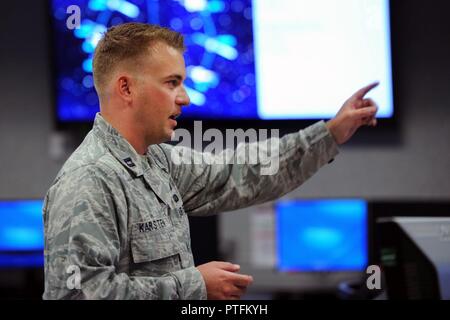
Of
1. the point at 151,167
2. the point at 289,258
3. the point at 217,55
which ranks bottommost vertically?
the point at 289,258

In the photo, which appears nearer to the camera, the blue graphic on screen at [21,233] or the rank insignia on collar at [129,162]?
the rank insignia on collar at [129,162]

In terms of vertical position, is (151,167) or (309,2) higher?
(309,2)

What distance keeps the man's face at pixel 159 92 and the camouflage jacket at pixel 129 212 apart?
0.20 ft

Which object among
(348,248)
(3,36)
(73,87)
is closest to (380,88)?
(348,248)

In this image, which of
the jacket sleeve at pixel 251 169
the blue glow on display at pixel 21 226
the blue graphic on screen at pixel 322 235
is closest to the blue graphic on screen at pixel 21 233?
the blue glow on display at pixel 21 226

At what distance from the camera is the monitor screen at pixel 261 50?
2.91 m

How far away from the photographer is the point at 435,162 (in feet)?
9.92

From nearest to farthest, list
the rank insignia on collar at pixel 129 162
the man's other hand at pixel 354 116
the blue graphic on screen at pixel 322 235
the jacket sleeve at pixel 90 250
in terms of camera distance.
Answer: the jacket sleeve at pixel 90 250, the rank insignia on collar at pixel 129 162, the man's other hand at pixel 354 116, the blue graphic on screen at pixel 322 235

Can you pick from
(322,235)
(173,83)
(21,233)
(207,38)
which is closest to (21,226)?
(21,233)

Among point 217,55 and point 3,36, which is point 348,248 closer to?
point 217,55

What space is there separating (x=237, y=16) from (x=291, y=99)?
41 centimetres

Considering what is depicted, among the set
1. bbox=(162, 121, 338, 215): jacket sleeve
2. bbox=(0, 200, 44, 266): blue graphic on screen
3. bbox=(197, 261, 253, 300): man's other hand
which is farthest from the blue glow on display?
bbox=(197, 261, 253, 300): man's other hand

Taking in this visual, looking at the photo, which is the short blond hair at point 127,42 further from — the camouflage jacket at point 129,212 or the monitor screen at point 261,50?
the monitor screen at point 261,50

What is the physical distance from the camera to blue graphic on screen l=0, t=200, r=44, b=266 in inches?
114
